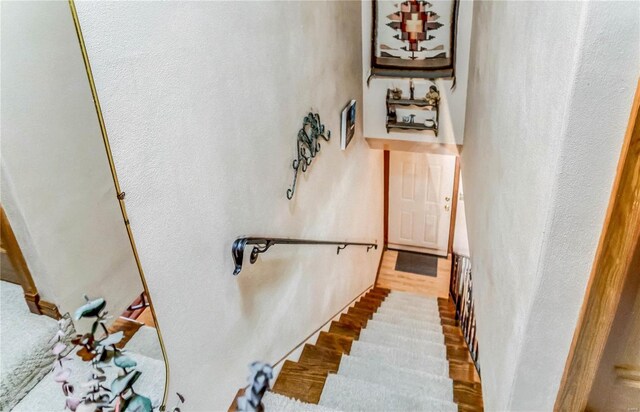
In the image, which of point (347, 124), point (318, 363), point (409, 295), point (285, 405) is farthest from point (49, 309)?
point (409, 295)

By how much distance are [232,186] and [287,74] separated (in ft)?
2.49

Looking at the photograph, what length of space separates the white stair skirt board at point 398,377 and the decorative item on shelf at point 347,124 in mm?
1551

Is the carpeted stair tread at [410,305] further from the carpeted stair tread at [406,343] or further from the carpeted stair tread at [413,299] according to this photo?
the carpeted stair tread at [406,343]

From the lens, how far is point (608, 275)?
1.28 meters

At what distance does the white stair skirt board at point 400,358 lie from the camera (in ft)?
10.1

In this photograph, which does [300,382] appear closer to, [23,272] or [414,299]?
[23,272]

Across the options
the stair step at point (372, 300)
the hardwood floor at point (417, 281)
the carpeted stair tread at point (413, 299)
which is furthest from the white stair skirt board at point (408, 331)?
the hardwood floor at point (417, 281)

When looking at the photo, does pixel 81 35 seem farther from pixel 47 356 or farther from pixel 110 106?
pixel 47 356

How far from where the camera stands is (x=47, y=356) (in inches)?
47.4

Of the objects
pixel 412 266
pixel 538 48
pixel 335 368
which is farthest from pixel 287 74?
pixel 412 266

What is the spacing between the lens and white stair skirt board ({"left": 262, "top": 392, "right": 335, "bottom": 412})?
2089mm

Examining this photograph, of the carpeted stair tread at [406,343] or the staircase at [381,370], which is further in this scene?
the carpeted stair tread at [406,343]

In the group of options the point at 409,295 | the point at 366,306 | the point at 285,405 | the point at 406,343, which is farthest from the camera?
the point at 409,295

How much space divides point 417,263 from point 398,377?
349 centimetres
